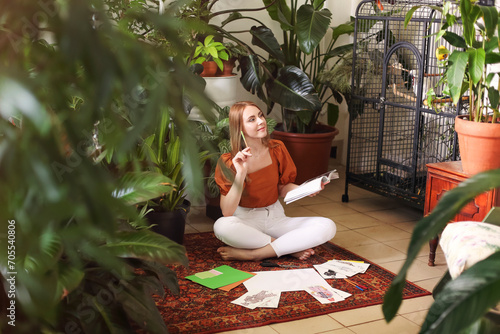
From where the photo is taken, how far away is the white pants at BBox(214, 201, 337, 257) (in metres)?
3.07

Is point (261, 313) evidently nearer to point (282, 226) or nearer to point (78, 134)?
point (282, 226)

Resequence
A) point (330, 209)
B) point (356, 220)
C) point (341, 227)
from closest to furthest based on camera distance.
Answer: point (341, 227) < point (356, 220) < point (330, 209)

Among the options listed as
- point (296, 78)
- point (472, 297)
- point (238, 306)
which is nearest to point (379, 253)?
point (238, 306)

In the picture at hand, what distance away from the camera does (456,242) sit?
1.85 metres

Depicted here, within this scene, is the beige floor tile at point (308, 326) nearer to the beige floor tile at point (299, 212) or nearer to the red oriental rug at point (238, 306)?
the red oriental rug at point (238, 306)

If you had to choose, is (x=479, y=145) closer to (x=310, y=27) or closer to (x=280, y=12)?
(x=310, y=27)

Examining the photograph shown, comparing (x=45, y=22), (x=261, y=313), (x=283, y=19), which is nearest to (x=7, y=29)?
(x=45, y=22)

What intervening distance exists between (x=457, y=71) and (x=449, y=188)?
621 mm

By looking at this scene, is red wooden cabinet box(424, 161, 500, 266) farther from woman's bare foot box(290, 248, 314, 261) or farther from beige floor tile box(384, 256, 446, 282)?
woman's bare foot box(290, 248, 314, 261)

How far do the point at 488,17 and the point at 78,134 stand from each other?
277cm

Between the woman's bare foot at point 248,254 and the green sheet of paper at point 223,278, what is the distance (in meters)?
0.14

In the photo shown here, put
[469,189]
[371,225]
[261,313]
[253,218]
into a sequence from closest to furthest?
[469,189] → [261,313] → [253,218] → [371,225]

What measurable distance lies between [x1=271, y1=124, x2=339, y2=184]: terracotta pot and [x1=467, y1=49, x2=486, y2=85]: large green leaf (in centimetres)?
159

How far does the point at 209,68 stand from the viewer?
13.0ft
